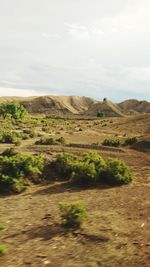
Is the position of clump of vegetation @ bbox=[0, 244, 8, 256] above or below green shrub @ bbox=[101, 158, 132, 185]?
below

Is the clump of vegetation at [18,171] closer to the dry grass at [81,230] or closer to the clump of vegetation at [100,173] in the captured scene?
the dry grass at [81,230]

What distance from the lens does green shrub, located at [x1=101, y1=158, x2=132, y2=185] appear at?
19.9m

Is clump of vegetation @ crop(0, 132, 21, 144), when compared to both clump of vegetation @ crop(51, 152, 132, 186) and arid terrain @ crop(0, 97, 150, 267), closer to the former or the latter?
clump of vegetation @ crop(51, 152, 132, 186)

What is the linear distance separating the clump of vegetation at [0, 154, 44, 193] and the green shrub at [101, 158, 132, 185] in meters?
3.52

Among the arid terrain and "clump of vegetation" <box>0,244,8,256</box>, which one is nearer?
the arid terrain

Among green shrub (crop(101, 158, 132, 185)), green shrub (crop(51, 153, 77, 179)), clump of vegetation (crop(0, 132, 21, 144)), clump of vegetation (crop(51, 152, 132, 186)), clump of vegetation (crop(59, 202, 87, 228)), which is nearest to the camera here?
clump of vegetation (crop(59, 202, 87, 228))

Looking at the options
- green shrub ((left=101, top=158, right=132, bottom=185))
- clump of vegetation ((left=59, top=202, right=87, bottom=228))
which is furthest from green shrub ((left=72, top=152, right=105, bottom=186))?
clump of vegetation ((left=59, top=202, right=87, bottom=228))

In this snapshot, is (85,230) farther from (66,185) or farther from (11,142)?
(11,142)

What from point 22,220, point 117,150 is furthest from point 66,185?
point 117,150

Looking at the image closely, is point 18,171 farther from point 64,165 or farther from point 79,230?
point 79,230

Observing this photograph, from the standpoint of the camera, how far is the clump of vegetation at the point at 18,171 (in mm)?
19281

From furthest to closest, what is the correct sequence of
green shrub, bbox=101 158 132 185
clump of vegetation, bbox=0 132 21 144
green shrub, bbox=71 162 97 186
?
clump of vegetation, bbox=0 132 21 144 → green shrub, bbox=71 162 97 186 → green shrub, bbox=101 158 132 185

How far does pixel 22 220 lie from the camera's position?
46.7 feet

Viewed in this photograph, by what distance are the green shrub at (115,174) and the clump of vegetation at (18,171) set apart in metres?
3.52
